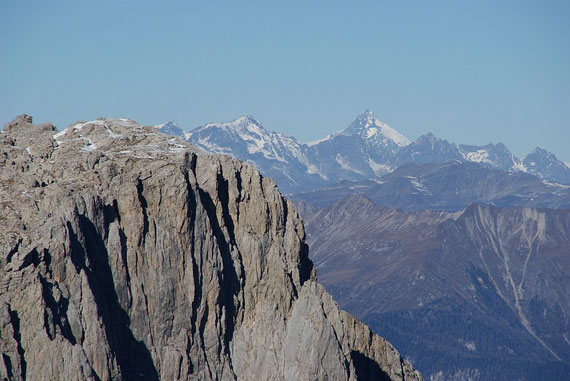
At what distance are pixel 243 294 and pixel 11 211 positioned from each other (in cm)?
2865

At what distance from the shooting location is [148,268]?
104562 mm

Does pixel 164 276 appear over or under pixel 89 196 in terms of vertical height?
under

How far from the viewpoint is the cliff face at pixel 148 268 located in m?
90.9

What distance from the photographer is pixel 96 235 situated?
10006 cm

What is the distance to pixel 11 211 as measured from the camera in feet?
320

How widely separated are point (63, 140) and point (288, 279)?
30.7 metres

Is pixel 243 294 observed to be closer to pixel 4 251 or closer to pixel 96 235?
pixel 96 235

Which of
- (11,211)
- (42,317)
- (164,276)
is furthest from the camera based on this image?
(164,276)

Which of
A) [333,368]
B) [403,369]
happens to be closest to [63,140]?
[333,368]

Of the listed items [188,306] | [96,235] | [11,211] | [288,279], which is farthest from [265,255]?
[11,211]

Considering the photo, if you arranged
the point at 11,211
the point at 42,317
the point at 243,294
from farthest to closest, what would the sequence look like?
the point at 243,294 → the point at 11,211 → the point at 42,317

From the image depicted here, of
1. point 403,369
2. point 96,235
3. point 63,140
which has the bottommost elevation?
point 403,369

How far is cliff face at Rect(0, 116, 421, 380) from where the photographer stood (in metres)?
90.9

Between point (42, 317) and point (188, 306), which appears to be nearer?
point (42, 317)
